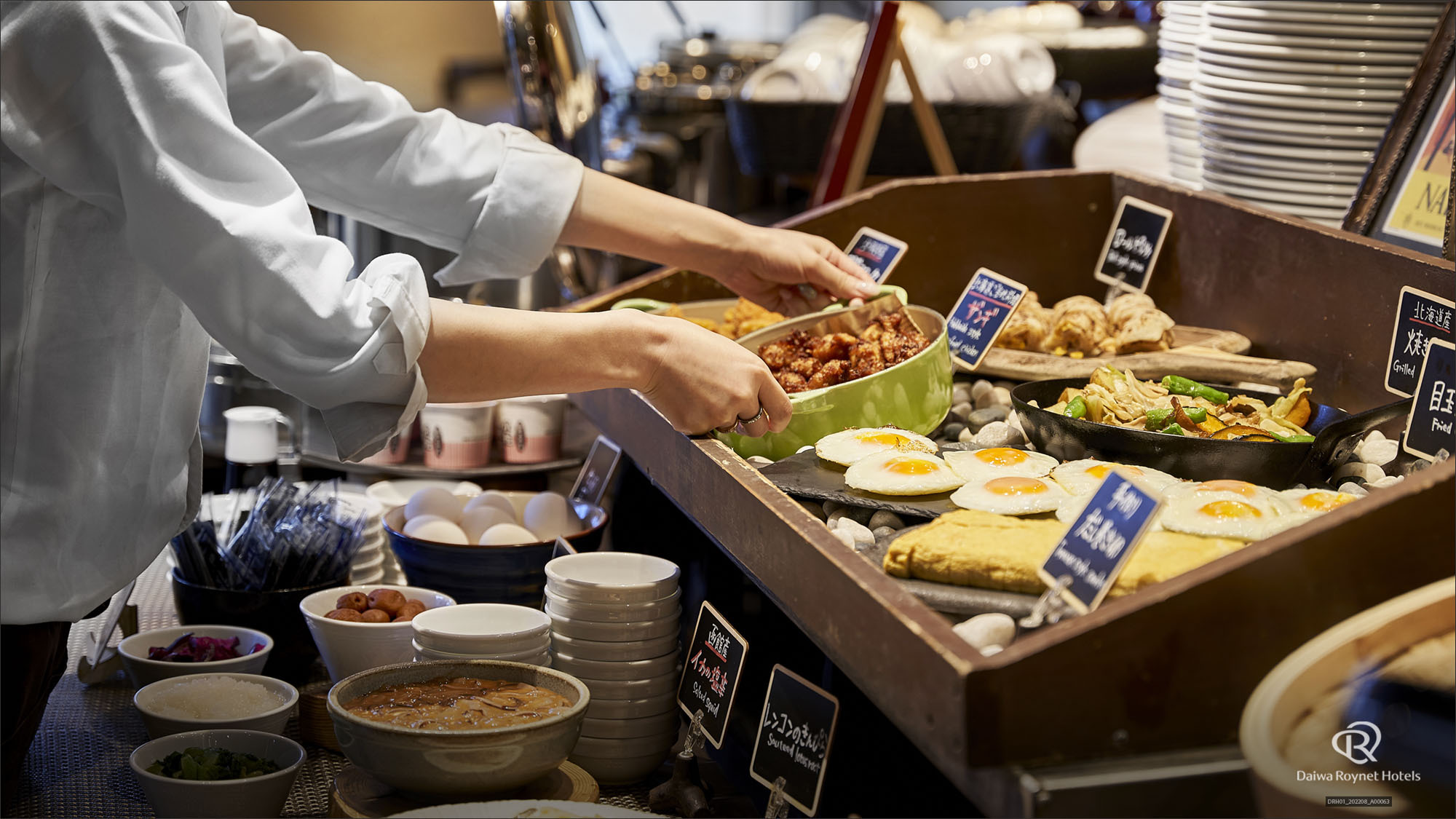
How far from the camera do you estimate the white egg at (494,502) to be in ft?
7.68

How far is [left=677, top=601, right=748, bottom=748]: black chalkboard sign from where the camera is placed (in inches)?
64.5

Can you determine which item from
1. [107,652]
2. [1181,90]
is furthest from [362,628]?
[1181,90]

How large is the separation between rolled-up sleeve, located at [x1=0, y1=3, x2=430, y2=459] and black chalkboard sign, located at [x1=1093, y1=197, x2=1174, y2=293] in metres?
1.72

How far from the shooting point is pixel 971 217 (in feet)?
9.17

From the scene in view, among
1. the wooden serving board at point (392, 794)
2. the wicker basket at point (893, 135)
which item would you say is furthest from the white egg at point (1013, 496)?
the wicker basket at point (893, 135)

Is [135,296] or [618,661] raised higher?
[135,296]

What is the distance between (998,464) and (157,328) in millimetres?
1061

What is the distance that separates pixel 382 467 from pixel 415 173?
3.37 feet

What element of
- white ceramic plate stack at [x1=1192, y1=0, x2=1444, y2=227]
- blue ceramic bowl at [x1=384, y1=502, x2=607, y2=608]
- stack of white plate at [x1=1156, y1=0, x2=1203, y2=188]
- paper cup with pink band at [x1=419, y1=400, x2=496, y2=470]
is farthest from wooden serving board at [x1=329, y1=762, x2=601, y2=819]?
stack of white plate at [x1=1156, y1=0, x2=1203, y2=188]

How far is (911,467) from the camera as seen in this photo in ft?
5.59

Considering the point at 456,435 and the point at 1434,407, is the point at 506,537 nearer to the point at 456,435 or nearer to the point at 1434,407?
the point at 456,435

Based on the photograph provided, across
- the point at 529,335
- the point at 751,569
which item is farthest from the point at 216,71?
the point at 751,569

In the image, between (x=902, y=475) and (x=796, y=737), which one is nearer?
(x=796, y=737)

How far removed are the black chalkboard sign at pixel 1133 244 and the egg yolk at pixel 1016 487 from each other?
3.83 ft
